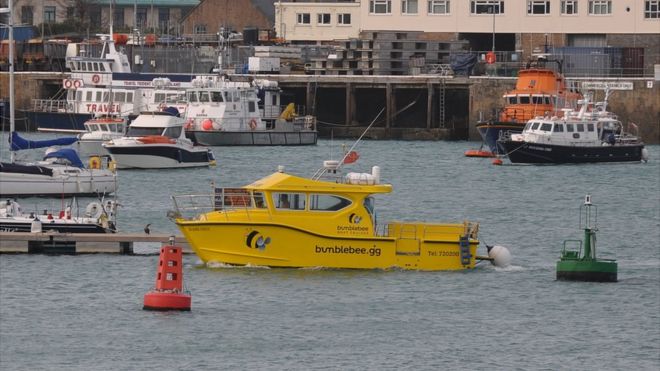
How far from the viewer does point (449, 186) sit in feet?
203

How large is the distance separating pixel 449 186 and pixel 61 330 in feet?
104

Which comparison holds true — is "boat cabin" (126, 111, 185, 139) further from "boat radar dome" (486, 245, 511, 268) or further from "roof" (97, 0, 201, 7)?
"roof" (97, 0, 201, 7)

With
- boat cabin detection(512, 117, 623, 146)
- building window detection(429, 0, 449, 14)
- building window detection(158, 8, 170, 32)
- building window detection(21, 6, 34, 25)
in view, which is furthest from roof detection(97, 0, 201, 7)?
boat cabin detection(512, 117, 623, 146)

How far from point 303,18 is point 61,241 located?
68.4 m

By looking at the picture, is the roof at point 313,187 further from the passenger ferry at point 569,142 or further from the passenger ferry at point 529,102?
the passenger ferry at point 529,102

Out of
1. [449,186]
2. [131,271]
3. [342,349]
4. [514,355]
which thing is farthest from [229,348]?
[449,186]

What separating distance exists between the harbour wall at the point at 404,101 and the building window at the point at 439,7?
7685 millimetres

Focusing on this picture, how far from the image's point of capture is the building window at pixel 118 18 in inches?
5212

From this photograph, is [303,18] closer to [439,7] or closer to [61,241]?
[439,7]

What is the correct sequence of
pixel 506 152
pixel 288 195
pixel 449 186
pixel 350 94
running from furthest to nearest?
pixel 350 94 < pixel 506 152 < pixel 449 186 < pixel 288 195

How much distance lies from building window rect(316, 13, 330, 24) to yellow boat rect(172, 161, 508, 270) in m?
69.9

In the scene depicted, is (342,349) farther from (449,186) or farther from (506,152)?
(506,152)

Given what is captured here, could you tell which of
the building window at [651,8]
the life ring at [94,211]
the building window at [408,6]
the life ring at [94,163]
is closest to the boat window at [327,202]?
the life ring at [94,211]

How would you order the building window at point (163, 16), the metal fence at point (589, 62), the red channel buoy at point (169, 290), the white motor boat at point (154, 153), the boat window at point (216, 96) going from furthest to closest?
1. the building window at point (163, 16)
2. the metal fence at point (589, 62)
3. the boat window at point (216, 96)
4. the white motor boat at point (154, 153)
5. the red channel buoy at point (169, 290)
